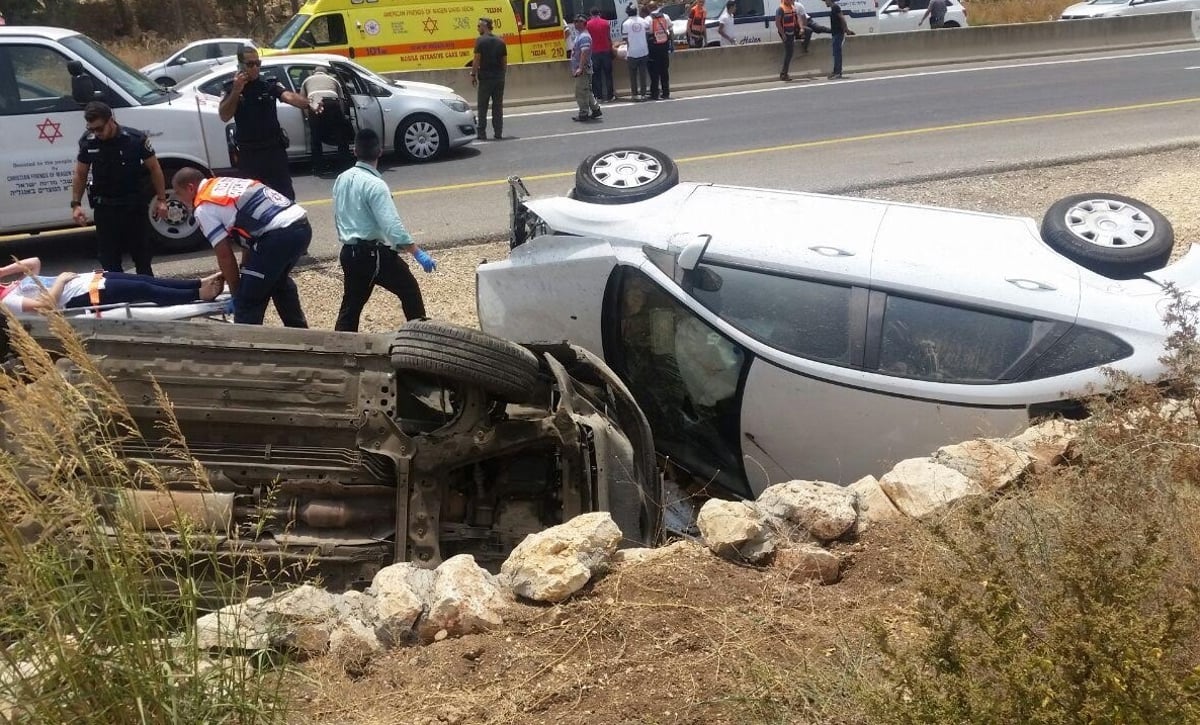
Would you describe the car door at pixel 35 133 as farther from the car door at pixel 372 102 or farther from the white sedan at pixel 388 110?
the car door at pixel 372 102

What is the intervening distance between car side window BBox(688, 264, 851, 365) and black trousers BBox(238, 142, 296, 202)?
5.64 metres

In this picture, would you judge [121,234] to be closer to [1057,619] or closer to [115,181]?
[115,181]

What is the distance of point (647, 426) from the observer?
5.35 meters

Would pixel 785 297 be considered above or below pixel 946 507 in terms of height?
above

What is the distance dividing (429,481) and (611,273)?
1.51 metres

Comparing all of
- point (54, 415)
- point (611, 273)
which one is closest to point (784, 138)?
point (611, 273)

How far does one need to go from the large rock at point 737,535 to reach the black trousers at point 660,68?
17.5 m

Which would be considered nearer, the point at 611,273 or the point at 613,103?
the point at 611,273

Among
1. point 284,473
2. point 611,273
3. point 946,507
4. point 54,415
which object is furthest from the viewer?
point 611,273

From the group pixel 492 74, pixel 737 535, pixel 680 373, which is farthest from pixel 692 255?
pixel 492 74

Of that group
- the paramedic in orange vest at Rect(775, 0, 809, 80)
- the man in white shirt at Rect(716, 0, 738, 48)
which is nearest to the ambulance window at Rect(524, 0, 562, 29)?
the man in white shirt at Rect(716, 0, 738, 48)

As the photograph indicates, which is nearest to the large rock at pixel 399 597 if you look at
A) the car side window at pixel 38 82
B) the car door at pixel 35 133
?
the car door at pixel 35 133

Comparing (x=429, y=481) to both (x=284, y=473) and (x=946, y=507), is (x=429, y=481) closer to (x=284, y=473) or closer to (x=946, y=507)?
(x=284, y=473)

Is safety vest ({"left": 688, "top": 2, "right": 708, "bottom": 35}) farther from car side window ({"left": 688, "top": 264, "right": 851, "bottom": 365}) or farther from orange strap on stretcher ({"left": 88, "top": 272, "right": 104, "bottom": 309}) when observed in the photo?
car side window ({"left": 688, "top": 264, "right": 851, "bottom": 365})
